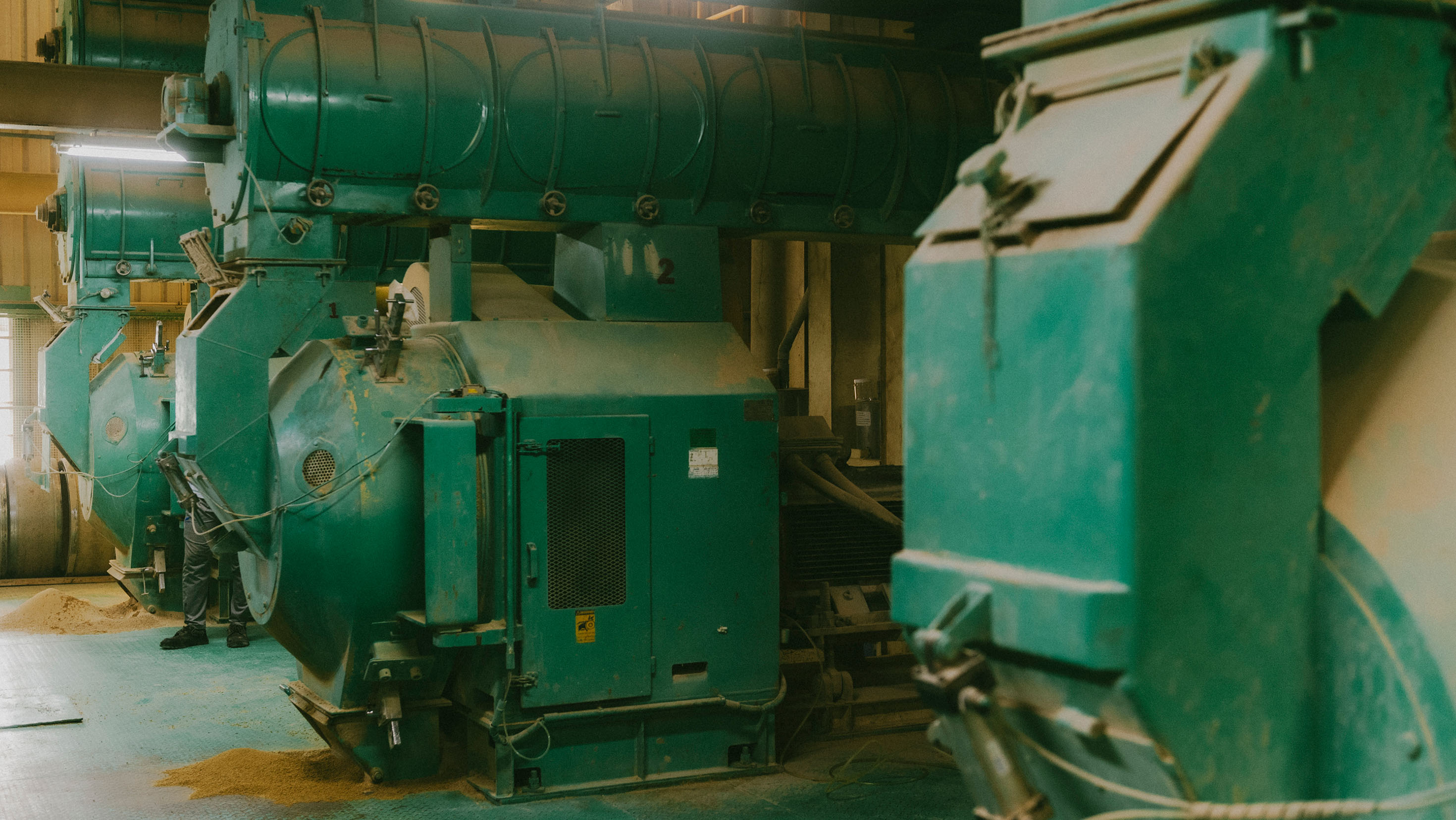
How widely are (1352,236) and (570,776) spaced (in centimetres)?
466

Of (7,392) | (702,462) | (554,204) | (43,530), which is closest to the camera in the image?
(702,462)

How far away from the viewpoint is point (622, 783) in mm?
6070

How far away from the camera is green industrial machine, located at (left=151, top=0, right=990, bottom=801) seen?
577cm

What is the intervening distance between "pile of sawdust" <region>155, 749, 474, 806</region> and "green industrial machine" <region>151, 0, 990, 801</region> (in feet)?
0.45

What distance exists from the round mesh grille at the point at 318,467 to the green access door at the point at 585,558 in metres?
0.83

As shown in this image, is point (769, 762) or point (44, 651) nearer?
point (769, 762)

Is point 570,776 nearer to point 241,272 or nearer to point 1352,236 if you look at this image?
point 241,272

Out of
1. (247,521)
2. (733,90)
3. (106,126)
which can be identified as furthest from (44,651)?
(733,90)

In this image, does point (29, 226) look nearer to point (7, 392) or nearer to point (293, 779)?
point (7, 392)

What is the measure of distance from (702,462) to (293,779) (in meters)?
2.45

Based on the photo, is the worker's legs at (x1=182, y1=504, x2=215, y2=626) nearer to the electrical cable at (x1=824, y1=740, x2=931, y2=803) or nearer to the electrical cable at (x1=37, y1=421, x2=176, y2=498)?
the electrical cable at (x1=37, y1=421, x2=176, y2=498)

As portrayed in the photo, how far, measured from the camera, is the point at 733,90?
659 cm

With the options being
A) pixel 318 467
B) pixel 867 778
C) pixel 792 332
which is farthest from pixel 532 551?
pixel 792 332

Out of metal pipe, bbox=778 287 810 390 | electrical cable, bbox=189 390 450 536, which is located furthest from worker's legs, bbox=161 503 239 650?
electrical cable, bbox=189 390 450 536
